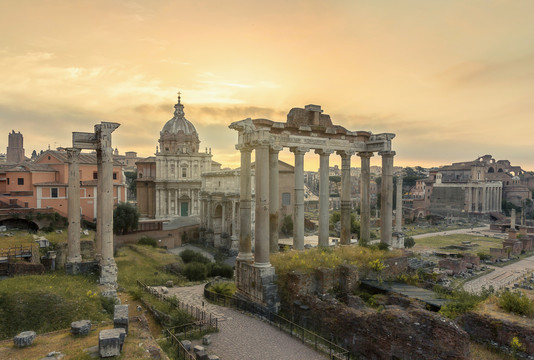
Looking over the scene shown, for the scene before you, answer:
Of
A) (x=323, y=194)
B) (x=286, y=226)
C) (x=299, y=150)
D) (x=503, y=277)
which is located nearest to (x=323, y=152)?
(x=299, y=150)

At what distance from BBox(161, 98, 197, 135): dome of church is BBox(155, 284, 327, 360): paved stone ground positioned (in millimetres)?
43076

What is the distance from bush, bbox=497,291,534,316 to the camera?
35.8 ft

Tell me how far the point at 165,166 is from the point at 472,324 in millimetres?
45994

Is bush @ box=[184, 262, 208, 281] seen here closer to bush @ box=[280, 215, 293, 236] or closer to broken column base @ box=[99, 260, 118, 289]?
broken column base @ box=[99, 260, 118, 289]

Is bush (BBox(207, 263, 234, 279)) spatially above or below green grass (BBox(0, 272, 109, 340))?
below

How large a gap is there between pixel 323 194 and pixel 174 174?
37.6 meters

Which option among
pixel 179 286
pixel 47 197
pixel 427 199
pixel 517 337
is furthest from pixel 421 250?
pixel 427 199

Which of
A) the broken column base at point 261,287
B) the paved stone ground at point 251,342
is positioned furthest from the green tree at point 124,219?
the broken column base at point 261,287

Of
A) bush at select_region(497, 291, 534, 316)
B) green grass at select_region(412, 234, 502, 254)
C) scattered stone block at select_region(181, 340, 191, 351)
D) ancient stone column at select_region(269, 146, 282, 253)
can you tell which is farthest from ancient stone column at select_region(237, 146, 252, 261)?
green grass at select_region(412, 234, 502, 254)

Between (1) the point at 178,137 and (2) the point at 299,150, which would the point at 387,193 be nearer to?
(2) the point at 299,150

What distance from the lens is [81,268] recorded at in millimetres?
17797

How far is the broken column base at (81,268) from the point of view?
17.6 meters

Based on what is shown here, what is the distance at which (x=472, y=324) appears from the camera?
10.9m

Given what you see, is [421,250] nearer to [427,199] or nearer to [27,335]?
[27,335]
